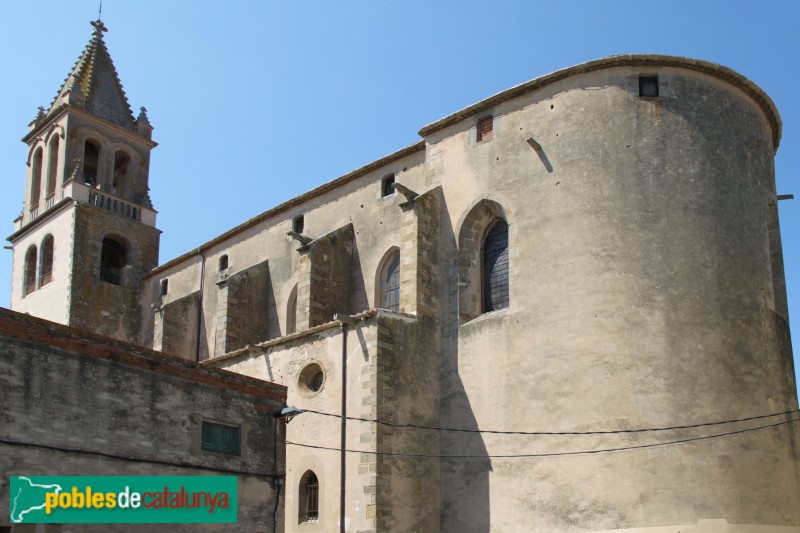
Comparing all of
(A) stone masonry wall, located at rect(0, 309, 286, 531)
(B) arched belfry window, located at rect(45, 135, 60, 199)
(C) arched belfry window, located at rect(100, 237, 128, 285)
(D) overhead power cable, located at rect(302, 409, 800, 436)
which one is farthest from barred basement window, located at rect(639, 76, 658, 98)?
(B) arched belfry window, located at rect(45, 135, 60, 199)

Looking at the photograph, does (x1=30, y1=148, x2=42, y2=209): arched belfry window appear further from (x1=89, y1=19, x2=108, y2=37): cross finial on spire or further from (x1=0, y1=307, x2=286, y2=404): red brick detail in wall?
(x1=0, y1=307, x2=286, y2=404): red brick detail in wall

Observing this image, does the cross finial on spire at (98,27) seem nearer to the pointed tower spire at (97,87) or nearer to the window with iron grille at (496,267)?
the pointed tower spire at (97,87)

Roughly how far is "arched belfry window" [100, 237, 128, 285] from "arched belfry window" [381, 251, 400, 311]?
1456cm

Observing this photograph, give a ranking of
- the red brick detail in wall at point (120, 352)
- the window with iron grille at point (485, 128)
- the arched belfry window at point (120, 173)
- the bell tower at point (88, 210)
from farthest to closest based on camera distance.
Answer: the arched belfry window at point (120, 173) → the bell tower at point (88, 210) → the window with iron grille at point (485, 128) → the red brick detail in wall at point (120, 352)

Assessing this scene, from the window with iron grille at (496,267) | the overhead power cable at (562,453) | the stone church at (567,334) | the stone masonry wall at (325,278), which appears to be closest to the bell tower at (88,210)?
the stone church at (567,334)

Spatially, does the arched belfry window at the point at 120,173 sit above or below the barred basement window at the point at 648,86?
above

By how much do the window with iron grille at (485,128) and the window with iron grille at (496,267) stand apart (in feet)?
7.43

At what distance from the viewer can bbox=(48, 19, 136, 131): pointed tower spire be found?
36.9 metres

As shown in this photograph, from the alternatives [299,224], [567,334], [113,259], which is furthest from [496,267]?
[113,259]

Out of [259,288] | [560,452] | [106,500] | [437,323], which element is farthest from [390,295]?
[106,500]

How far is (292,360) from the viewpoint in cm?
2273

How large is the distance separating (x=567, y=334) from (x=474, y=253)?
12.3 feet

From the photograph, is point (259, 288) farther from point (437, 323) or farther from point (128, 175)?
point (128, 175)

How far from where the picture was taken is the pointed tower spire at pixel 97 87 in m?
36.9
